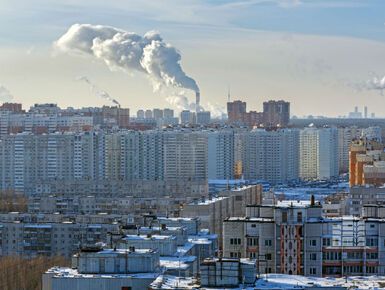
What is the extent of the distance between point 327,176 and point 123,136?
48.3ft

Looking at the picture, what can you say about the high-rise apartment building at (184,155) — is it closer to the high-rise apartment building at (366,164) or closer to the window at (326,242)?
the high-rise apartment building at (366,164)

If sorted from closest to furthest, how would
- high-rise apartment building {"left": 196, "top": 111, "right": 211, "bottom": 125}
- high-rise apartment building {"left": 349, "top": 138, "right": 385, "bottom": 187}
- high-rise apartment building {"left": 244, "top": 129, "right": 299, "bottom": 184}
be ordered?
1. high-rise apartment building {"left": 349, "top": 138, "right": 385, "bottom": 187}
2. high-rise apartment building {"left": 244, "top": 129, "right": 299, "bottom": 184}
3. high-rise apartment building {"left": 196, "top": 111, "right": 211, "bottom": 125}

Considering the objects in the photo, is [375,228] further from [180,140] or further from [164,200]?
[180,140]

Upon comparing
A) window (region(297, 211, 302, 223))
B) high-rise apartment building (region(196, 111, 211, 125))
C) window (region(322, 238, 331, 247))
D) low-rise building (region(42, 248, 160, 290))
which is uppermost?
high-rise apartment building (region(196, 111, 211, 125))

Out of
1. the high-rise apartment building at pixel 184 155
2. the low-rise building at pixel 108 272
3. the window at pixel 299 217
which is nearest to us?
the low-rise building at pixel 108 272

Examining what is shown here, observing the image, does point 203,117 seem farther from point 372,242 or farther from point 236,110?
point 372,242

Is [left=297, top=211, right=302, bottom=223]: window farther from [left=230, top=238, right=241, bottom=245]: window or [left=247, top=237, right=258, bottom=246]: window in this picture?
[left=230, top=238, right=241, bottom=245]: window

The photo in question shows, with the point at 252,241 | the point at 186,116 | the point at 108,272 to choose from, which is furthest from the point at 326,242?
the point at 186,116

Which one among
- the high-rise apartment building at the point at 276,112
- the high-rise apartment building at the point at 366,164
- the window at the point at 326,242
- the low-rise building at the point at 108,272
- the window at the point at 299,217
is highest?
the high-rise apartment building at the point at 276,112

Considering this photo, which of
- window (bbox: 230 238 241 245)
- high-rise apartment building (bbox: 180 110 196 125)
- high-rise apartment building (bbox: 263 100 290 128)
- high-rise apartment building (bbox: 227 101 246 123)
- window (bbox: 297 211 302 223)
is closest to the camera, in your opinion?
window (bbox: 297 211 302 223)

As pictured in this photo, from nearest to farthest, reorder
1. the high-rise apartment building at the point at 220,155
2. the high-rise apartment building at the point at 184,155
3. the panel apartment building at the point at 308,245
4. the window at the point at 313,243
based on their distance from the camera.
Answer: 1. the panel apartment building at the point at 308,245
2. the window at the point at 313,243
3. the high-rise apartment building at the point at 184,155
4. the high-rise apartment building at the point at 220,155

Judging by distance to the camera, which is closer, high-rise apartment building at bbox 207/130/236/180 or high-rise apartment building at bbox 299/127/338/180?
high-rise apartment building at bbox 207/130/236/180


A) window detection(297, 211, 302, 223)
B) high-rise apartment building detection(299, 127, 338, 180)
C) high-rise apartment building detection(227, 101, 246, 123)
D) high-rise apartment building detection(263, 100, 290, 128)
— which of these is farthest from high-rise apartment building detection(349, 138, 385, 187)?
high-rise apartment building detection(263, 100, 290, 128)

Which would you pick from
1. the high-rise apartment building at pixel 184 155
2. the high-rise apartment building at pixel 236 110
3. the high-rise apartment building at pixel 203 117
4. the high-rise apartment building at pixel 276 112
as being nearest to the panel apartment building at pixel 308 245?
the high-rise apartment building at pixel 184 155
